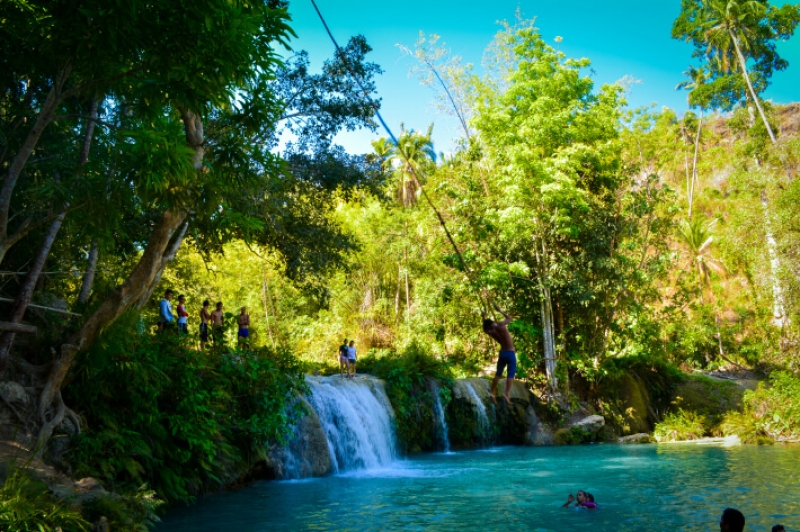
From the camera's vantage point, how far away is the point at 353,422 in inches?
658

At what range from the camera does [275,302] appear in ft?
124

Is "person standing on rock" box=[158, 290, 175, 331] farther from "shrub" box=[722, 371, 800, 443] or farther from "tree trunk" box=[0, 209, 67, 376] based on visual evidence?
"shrub" box=[722, 371, 800, 443]

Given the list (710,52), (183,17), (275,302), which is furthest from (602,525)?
(710,52)

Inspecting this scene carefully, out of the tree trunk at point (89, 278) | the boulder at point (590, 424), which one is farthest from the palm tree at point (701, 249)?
the tree trunk at point (89, 278)

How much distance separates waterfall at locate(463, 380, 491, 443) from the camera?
2209cm

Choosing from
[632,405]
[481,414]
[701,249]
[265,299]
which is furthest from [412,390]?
[701,249]

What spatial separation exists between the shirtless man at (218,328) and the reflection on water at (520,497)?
3.10 metres

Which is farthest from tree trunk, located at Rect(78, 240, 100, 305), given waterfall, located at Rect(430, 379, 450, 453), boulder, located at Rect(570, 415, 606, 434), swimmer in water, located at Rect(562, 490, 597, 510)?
boulder, located at Rect(570, 415, 606, 434)

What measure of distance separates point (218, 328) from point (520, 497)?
715 centimetres

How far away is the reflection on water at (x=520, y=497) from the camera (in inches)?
391

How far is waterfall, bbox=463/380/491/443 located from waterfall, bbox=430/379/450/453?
131cm

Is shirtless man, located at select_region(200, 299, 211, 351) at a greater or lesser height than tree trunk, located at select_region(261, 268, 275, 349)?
lesser

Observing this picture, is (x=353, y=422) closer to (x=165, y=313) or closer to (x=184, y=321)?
(x=184, y=321)

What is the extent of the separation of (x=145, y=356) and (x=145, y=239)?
4.18 m
